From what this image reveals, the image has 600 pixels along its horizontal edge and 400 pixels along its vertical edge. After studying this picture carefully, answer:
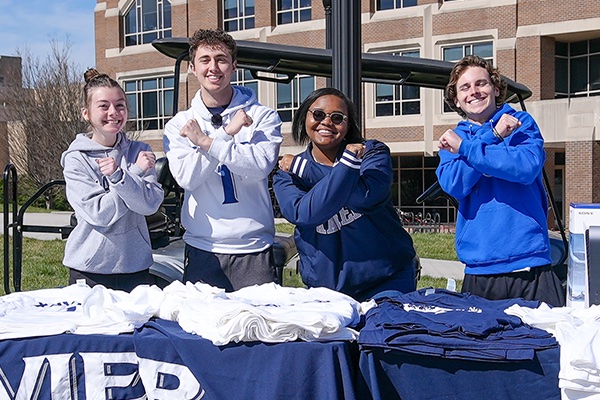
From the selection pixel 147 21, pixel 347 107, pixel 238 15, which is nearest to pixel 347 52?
pixel 347 107

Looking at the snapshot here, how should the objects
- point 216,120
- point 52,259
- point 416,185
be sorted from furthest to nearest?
point 416,185 → point 52,259 → point 216,120

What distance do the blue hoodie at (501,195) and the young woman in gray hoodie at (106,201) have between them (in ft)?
5.08

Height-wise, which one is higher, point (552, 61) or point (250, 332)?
point (552, 61)

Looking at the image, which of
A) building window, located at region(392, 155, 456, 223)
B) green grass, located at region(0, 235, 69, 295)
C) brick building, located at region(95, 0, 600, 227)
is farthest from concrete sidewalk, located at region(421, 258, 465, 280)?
building window, located at region(392, 155, 456, 223)

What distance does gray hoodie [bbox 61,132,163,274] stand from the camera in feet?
11.6

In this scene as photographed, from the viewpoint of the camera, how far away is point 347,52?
462 cm

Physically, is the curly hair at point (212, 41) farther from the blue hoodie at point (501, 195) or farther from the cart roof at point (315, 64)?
the cart roof at point (315, 64)

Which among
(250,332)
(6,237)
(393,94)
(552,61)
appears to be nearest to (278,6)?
(393,94)

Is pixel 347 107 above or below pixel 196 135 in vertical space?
above

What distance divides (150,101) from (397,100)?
12.3 m

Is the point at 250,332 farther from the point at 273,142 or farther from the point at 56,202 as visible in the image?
the point at 56,202

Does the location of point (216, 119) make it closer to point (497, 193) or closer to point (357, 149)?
point (357, 149)

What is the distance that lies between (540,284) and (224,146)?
5.37 ft

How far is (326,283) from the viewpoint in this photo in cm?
333
